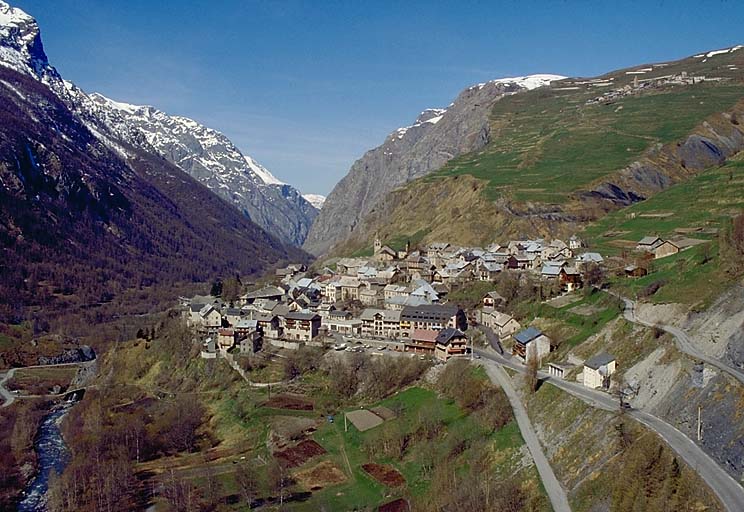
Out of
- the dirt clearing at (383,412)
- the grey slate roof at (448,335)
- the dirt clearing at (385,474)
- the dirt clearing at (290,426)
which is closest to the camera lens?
the dirt clearing at (385,474)

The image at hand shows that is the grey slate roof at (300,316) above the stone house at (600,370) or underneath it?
above

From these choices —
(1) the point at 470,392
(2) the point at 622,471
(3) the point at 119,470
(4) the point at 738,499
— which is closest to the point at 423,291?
(1) the point at 470,392

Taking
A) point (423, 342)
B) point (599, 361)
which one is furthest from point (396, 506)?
point (423, 342)

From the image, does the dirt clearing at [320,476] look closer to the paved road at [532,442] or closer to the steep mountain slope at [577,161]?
the paved road at [532,442]

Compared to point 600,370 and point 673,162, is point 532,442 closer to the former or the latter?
point 600,370

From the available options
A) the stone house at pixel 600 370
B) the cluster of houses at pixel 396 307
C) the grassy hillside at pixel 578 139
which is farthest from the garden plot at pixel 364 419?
the grassy hillside at pixel 578 139

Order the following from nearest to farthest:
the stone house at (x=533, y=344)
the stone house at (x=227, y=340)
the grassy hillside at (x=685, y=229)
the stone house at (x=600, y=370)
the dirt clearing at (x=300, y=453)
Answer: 1. the stone house at (x=600, y=370)
2. the grassy hillside at (x=685, y=229)
3. the dirt clearing at (x=300, y=453)
4. the stone house at (x=533, y=344)
5. the stone house at (x=227, y=340)

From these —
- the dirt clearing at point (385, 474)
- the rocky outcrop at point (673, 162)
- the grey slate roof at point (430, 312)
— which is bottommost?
the dirt clearing at point (385, 474)
